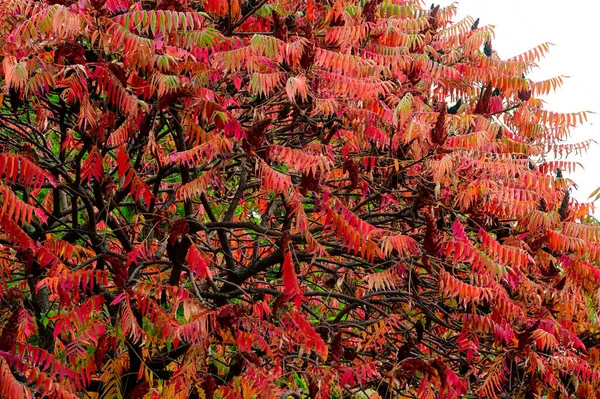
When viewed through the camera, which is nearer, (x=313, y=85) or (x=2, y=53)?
(x=2, y=53)

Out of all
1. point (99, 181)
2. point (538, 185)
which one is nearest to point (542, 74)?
point (538, 185)

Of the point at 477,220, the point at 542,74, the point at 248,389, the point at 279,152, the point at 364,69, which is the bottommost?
the point at 542,74

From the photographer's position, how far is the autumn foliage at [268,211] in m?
4.61

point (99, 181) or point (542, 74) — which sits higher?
point (99, 181)

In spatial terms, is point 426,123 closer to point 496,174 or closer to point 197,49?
point 496,174

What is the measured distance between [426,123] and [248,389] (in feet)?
7.02

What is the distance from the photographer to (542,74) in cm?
2428

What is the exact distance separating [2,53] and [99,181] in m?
1.07

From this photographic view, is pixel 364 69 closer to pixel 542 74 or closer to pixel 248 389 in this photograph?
pixel 248 389

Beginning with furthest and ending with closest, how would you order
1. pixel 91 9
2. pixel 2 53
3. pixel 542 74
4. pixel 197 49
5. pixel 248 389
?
pixel 542 74 → pixel 197 49 → pixel 248 389 → pixel 91 9 → pixel 2 53

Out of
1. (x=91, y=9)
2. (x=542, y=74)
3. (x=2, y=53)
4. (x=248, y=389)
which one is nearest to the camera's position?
(x=2, y=53)

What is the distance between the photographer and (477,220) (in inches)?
222

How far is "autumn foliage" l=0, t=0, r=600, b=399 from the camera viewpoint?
15.1 feet

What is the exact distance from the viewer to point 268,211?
5895 mm
